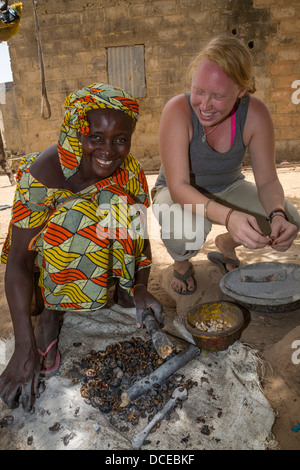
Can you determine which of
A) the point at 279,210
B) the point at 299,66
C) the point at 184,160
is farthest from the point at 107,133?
the point at 299,66

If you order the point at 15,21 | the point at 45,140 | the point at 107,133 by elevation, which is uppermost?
the point at 15,21

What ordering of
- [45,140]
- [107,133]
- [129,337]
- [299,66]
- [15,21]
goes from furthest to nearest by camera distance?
[45,140] → [299,66] → [15,21] → [129,337] → [107,133]

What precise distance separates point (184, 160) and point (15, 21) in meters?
3.43

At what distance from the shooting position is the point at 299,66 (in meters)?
7.68

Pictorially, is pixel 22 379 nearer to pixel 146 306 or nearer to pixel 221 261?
pixel 146 306

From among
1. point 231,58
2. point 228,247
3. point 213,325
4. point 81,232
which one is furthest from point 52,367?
point 231,58

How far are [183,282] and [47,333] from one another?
3.58ft

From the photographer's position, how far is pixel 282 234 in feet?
6.34

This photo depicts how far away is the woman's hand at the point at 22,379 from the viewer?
59.0 inches

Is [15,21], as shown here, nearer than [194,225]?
No

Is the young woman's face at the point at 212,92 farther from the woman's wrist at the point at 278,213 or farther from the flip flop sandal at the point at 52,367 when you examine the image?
the flip flop sandal at the point at 52,367

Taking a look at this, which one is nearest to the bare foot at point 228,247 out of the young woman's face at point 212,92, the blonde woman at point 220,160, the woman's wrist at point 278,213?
the blonde woman at point 220,160

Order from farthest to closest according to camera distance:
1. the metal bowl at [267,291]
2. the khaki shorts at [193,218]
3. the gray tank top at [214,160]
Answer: the khaki shorts at [193,218], the gray tank top at [214,160], the metal bowl at [267,291]

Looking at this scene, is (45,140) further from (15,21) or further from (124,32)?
(15,21)
